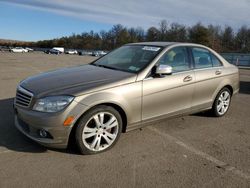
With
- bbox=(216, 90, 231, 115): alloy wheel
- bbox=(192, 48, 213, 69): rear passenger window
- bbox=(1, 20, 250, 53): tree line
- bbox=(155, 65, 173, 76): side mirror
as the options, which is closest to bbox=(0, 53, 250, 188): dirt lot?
bbox=(216, 90, 231, 115): alloy wheel

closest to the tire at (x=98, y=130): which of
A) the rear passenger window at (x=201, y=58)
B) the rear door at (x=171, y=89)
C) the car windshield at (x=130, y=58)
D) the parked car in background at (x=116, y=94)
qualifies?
the parked car in background at (x=116, y=94)

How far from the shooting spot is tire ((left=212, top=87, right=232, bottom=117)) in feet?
18.9

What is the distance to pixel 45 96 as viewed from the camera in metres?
3.68

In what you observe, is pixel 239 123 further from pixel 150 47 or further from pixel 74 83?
pixel 74 83

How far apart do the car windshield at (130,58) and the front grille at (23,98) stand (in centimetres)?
152

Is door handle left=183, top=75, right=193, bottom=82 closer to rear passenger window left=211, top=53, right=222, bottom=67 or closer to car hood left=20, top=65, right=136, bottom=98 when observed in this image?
rear passenger window left=211, top=53, right=222, bottom=67

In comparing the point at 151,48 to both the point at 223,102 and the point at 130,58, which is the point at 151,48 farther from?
the point at 223,102

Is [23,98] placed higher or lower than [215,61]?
lower

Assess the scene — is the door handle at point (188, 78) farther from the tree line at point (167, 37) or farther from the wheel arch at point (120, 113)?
the tree line at point (167, 37)

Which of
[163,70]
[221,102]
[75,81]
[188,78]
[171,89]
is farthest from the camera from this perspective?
[221,102]

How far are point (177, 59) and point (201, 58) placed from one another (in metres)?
0.71

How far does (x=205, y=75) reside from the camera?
17.4 feet

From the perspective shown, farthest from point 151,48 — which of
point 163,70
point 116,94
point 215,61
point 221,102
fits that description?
point 221,102

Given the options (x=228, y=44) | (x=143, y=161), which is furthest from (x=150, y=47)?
(x=228, y=44)
